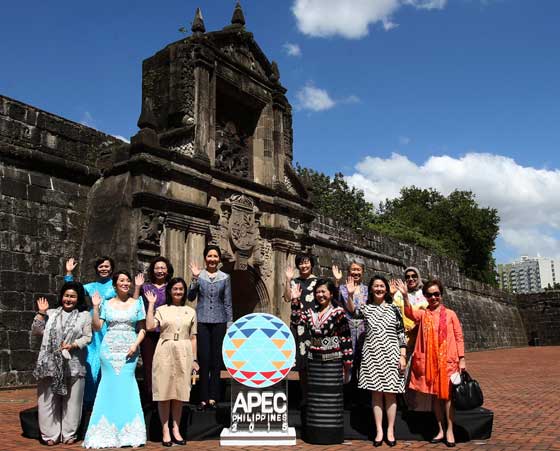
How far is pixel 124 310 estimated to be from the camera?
5.43 m

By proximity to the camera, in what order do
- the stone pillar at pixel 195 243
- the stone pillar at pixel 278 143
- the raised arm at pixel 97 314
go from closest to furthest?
1. the raised arm at pixel 97 314
2. the stone pillar at pixel 195 243
3. the stone pillar at pixel 278 143

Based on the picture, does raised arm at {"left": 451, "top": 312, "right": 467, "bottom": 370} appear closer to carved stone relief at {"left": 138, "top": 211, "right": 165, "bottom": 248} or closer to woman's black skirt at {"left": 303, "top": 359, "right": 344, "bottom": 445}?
woman's black skirt at {"left": 303, "top": 359, "right": 344, "bottom": 445}

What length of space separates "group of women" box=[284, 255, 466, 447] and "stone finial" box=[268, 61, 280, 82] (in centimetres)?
813

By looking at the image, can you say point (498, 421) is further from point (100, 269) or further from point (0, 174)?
point (0, 174)

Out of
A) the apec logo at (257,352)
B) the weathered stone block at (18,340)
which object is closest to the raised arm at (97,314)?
the apec logo at (257,352)

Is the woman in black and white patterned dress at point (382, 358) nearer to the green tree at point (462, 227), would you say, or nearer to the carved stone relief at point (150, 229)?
the carved stone relief at point (150, 229)

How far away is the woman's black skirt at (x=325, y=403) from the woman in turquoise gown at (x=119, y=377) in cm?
164

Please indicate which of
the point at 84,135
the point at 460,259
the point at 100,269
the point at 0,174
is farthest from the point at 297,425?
the point at 460,259

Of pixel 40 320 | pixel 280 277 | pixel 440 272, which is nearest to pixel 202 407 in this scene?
pixel 40 320

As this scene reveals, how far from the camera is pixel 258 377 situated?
545cm

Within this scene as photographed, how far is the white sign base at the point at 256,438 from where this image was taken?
532 cm

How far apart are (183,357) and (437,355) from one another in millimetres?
2507

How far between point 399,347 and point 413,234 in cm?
3177

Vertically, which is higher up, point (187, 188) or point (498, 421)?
point (187, 188)
